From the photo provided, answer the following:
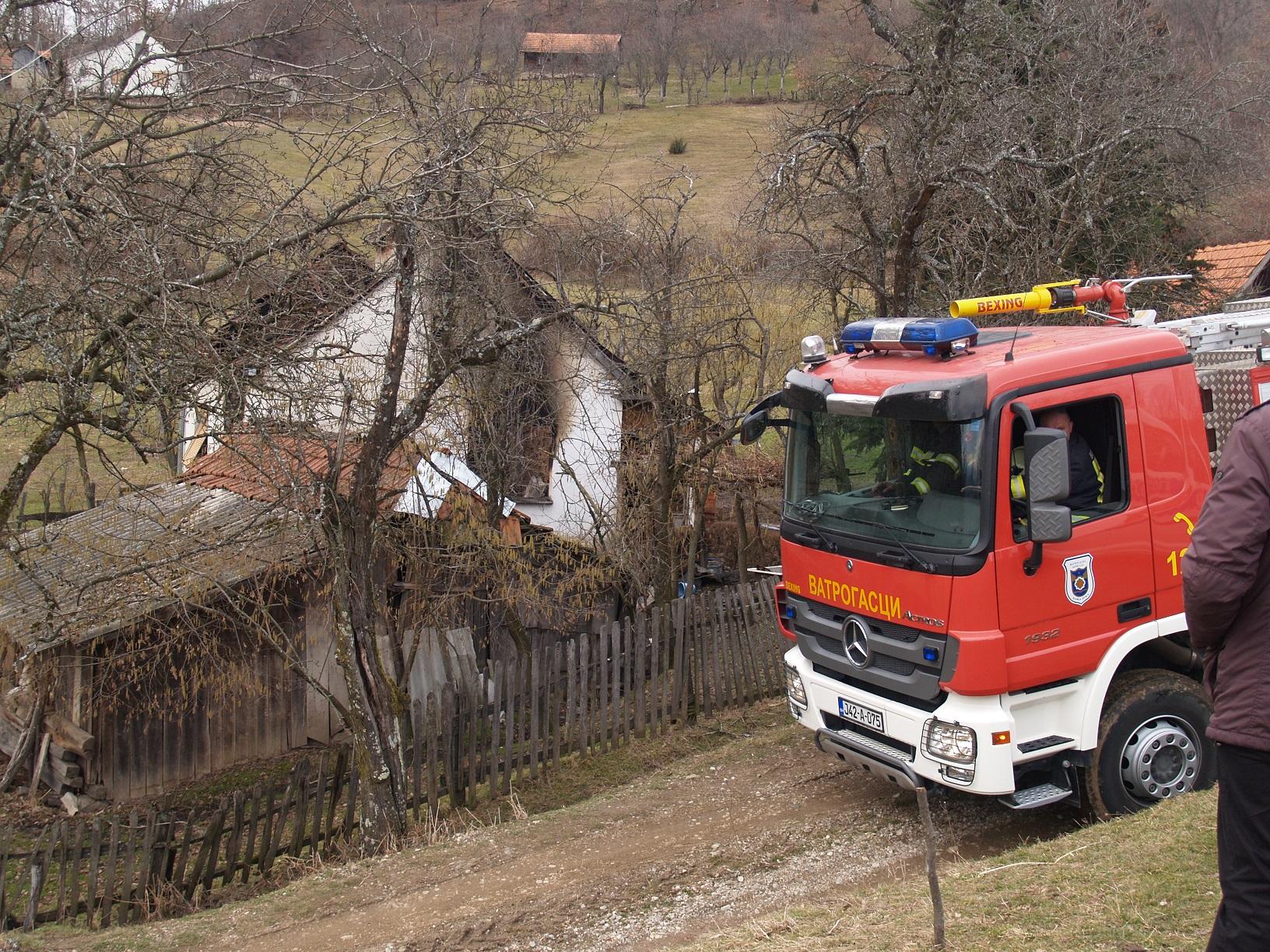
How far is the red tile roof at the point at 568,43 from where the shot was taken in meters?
12.8

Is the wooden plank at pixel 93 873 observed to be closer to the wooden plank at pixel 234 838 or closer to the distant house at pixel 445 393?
the wooden plank at pixel 234 838

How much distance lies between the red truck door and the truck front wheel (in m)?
0.39

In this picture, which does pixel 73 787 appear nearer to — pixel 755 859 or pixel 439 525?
pixel 439 525

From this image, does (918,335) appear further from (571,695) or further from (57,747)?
(57,747)

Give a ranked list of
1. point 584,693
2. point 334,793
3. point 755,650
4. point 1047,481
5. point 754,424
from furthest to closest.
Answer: point 755,650 → point 584,693 → point 334,793 → point 754,424 → point 1047,481

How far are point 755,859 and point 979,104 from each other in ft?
28.3

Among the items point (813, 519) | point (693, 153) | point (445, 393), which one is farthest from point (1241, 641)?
point (693, 153)

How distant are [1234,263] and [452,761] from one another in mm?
17086

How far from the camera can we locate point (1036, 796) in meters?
5.62

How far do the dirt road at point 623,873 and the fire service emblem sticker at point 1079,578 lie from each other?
164 cm

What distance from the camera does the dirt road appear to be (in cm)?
589

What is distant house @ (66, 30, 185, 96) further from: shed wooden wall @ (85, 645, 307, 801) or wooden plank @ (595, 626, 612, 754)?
shed wooden wall @ (85, 645, 307, 801)

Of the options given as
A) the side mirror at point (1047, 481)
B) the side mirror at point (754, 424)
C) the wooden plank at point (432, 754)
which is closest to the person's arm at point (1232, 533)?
the side mirror at point (1047, 481)

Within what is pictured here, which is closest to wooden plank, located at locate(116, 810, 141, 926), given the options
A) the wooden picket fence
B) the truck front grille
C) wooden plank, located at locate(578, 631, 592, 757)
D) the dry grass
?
the wooden picket fence
